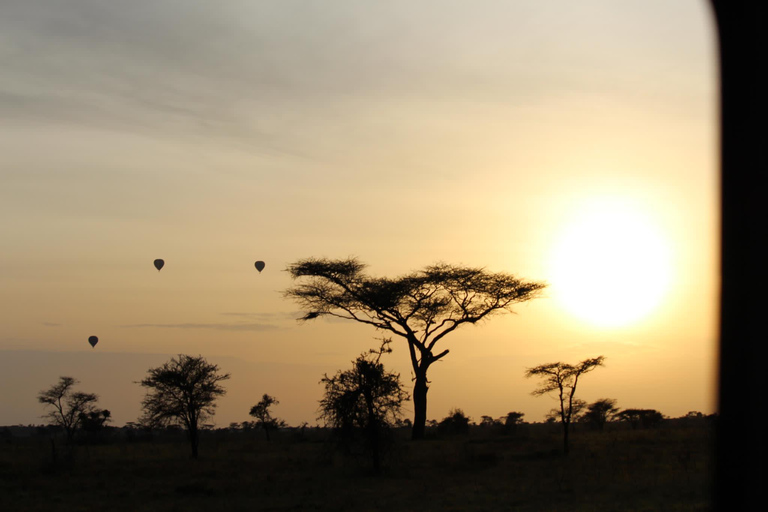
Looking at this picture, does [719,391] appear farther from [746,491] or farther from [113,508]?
[113,508]

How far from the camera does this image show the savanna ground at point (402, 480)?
18594 millimetres

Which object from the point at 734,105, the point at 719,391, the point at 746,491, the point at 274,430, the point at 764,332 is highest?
the point at 734,105

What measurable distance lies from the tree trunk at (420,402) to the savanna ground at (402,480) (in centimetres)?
595

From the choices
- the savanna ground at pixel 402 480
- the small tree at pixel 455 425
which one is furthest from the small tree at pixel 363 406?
the small tree at pixel 455 425

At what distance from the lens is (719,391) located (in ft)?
31.0

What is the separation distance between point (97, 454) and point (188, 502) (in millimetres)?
21731

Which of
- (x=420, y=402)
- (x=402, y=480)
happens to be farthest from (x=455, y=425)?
(x=402, y=480)

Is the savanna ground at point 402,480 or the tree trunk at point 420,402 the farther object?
the tree trunk at point 420,402

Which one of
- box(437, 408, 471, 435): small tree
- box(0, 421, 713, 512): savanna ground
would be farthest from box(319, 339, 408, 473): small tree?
box(437, 408, 471, 435): small tree

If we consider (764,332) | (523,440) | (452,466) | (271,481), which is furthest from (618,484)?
(523,440)

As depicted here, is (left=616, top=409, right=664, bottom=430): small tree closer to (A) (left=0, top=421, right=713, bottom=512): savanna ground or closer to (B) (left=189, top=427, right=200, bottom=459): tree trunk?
(A) (left=0, top=421, right=713, bottom=512): savanna ground

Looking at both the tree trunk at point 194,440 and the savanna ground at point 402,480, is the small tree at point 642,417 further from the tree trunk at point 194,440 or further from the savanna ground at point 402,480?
the tree trunk at point 194,440

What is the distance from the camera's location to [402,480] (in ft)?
76.2

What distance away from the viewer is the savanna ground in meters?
18.6
